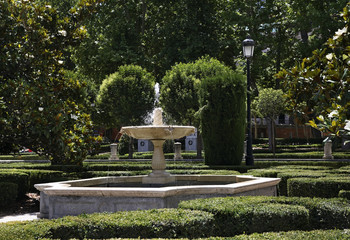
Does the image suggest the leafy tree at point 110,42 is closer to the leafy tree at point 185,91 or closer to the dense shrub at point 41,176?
the leafy tree at point 185,91

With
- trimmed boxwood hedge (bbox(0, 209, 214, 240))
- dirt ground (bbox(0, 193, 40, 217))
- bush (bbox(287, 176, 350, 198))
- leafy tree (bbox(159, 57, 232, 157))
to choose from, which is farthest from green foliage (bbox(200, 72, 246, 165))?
trimmed boxwood hedge (bbox(0, 209, 214, 240))

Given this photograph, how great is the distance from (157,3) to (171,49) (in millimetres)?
4100

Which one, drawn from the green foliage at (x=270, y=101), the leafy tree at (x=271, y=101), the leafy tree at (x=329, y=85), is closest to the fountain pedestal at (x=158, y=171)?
the leafy tree at (x=329, y=85)

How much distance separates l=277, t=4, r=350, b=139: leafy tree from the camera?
5.79 metres

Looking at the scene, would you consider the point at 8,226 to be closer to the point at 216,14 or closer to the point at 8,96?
the point at 8,96

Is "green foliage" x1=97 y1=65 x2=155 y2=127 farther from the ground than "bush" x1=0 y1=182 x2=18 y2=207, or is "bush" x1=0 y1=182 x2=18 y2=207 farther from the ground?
"green foliage" x1=97 y1=65 x2=155 y2=127

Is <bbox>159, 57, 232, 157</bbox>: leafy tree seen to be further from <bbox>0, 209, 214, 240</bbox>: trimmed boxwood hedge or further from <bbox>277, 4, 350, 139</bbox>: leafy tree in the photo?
<bbox>0, 209, 214, 240</bbox>: trimmed boxwood hedge

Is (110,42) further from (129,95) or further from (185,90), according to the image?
(185,90)

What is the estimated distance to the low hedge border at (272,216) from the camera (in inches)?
230

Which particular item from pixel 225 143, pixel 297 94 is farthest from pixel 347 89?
pixel 225 143

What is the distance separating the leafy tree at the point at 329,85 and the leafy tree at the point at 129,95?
20183mm

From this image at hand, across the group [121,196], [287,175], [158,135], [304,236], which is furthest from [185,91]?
[304,236]

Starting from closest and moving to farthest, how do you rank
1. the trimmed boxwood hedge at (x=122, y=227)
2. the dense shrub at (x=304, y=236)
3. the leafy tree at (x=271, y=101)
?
the dense shrub at (x=304, y=236)
the trimmed boxwood hedge at (x=122, y=227)
the leafy tree at (x=271, y=101)

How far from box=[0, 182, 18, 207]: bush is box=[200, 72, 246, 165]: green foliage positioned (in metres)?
7.60
